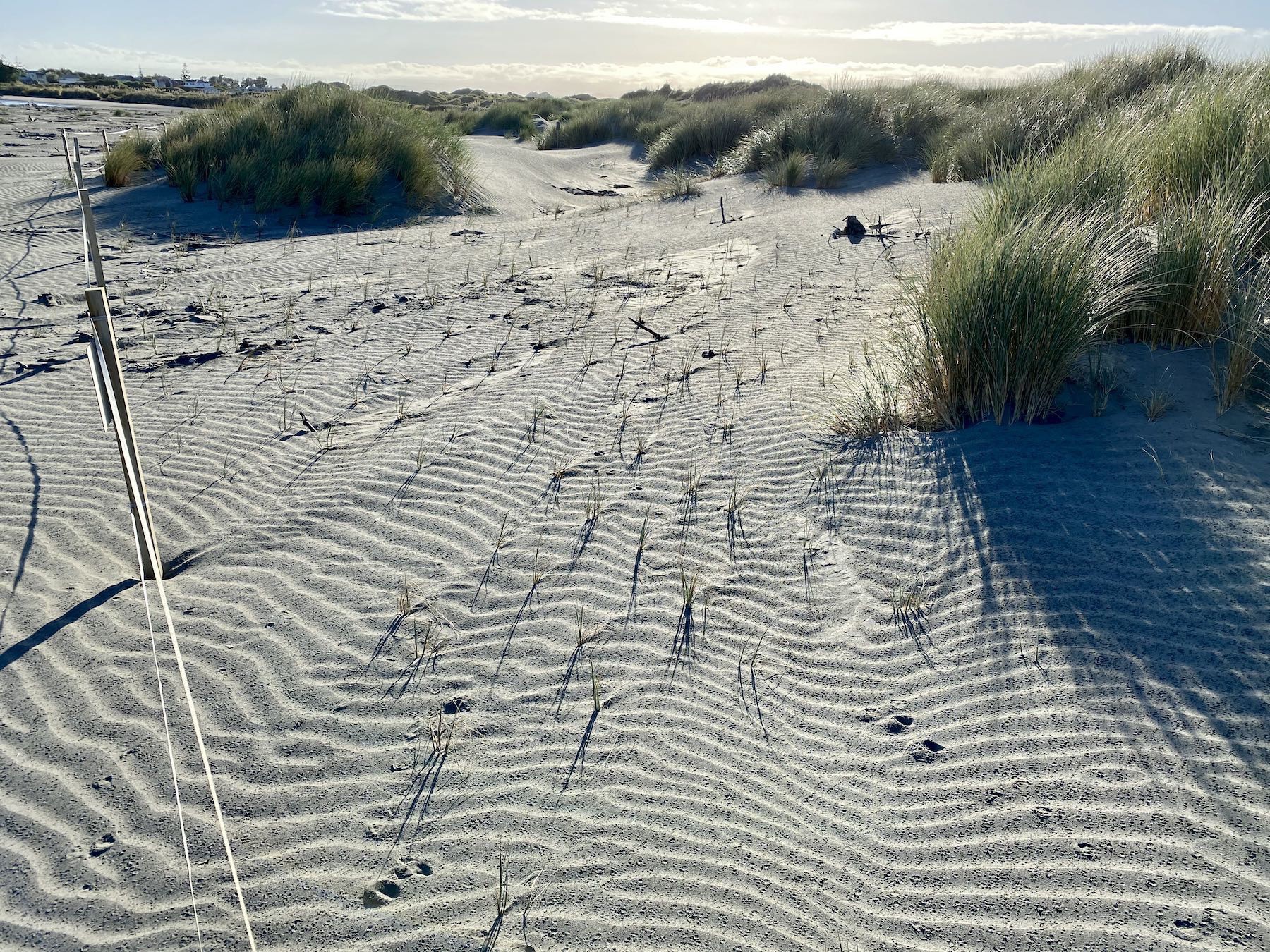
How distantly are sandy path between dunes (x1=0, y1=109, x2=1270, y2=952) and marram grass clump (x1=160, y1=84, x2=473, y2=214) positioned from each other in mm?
7112

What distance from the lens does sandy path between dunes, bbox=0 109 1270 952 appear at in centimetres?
246

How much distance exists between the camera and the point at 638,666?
346cm

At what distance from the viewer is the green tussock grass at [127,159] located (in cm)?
1295

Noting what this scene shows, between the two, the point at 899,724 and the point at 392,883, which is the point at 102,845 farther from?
the point at 899,724

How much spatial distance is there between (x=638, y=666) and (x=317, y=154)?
1276cm

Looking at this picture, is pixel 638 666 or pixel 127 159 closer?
pixel 638 666

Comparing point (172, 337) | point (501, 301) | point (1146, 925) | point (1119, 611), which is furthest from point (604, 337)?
point (1146, 925)

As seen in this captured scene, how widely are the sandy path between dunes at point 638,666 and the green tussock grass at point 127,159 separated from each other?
26.1 feet

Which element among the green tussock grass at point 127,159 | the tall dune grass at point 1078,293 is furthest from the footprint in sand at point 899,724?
the green tussock grass at point 127,159

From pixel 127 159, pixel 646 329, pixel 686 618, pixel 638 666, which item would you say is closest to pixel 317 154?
pixel 127 159

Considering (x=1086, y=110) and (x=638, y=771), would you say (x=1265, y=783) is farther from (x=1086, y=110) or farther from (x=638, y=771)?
(x=1086, y=110)

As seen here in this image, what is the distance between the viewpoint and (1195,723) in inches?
113

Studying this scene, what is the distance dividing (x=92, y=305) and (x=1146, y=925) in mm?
3177

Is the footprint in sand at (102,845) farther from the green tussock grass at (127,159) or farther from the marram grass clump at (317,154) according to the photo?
the green tussock grass at (127,159)
